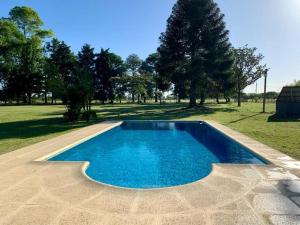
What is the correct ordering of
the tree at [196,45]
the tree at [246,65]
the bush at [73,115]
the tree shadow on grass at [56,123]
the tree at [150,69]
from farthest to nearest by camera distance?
the tree at [150,69]
the tree at [246,65]
the tree at [196,45]
the bush at [73,115]
the tree shadow on grass at [56,123]

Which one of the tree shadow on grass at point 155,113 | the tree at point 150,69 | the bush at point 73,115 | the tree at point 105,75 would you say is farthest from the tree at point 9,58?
the bush at point 73,115

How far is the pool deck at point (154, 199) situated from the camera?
394 centimetres

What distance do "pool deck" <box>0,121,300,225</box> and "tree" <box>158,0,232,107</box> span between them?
25710 mm

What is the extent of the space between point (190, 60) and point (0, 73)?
145ft

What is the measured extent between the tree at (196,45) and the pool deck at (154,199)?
2571 cm

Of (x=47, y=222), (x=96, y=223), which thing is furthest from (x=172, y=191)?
(x=47, y=222)

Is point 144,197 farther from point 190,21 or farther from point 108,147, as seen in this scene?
point 190,21

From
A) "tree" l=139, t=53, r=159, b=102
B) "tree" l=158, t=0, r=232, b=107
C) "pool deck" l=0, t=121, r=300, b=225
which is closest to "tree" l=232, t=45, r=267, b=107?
"tree" l=158, t=0, r=232, b=107

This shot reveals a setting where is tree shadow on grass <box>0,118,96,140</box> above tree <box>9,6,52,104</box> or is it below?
below

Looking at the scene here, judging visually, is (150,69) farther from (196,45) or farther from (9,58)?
(196,45)

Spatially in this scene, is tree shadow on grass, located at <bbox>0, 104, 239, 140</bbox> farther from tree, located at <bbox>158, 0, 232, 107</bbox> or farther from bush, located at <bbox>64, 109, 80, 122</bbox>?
tree, located at <bbox>158, 0, 232, 107</bbox>

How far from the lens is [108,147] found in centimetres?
1141

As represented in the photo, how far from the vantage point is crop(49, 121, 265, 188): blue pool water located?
283 inches

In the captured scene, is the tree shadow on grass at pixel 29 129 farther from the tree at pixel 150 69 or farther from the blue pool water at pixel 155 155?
the tree at pixel 150 69
